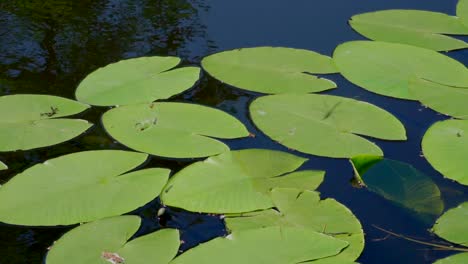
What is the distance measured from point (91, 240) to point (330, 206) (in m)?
0.49

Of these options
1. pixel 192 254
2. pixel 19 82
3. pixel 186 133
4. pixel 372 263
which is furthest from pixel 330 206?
pixel 19 82

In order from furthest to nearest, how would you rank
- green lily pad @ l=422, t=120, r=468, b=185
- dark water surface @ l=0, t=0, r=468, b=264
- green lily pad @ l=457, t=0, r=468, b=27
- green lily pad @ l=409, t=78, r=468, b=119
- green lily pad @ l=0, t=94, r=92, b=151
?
green lily pad @ l=457, t=0, r=468, b=27 → green lily pad @ l=409, t=78, r=468, b=119 → green lily pad @ l=0, t=94, r=92, b=151 → green lily pad @ l=422, t=120, r=468, b=185 → dark water surface @ l=0, t=0, r=468, b=264

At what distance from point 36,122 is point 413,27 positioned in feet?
4.03

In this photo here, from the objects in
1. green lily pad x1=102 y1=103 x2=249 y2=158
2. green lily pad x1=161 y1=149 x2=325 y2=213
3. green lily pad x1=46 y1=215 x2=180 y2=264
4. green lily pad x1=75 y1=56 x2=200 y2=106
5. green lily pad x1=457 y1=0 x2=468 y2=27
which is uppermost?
green lily pad x1=457 y1=0 x2=468 y2=27

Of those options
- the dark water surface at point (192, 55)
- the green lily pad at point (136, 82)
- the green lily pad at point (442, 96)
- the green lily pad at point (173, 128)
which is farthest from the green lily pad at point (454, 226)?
the green lily pad at point (136, 82)

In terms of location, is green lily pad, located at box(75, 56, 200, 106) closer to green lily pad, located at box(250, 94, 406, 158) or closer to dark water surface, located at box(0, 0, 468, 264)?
dark water surface, located at box(0, 0, 468, 264)

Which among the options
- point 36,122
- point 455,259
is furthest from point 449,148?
point 36,122

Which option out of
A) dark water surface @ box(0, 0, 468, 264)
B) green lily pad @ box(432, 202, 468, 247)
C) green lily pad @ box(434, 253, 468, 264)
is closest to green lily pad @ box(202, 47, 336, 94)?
dark water surface @ box(0, 0, 468, 264)

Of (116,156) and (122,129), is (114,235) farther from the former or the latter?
(122,129)

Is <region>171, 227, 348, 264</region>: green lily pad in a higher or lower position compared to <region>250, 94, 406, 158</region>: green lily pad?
lower

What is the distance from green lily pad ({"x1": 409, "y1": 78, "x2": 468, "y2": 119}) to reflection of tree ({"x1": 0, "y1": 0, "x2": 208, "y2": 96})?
69 centimetres

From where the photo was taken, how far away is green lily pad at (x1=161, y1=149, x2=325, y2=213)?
1.51 meters

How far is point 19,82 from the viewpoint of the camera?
2.04m

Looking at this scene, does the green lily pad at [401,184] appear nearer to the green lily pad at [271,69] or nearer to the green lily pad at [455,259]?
the green lily pad at [455,259]
